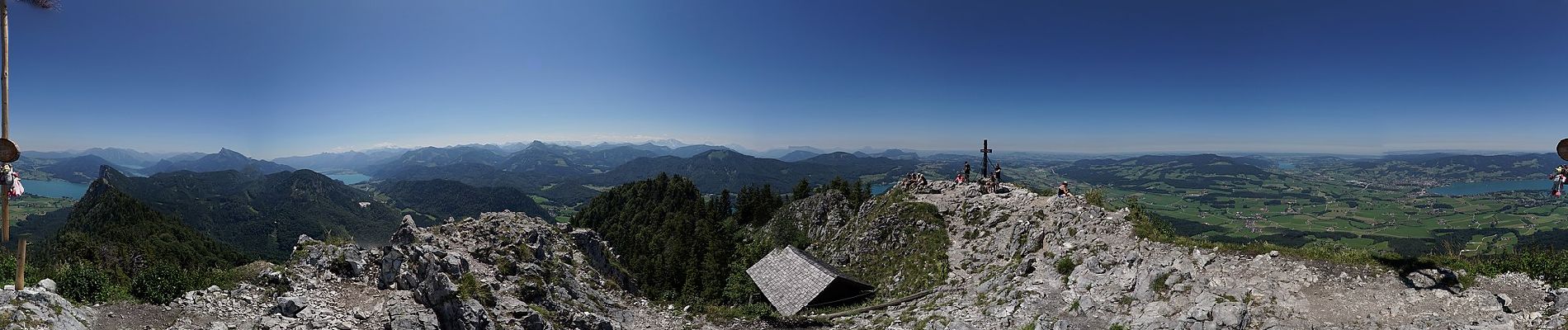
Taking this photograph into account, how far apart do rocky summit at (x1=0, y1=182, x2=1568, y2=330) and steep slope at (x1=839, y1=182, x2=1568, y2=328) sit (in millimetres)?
46

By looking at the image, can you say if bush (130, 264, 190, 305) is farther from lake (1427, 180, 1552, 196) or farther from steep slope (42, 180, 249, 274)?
lake (1427, 180, 1552, 196)

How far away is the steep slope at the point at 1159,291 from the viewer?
11500mm

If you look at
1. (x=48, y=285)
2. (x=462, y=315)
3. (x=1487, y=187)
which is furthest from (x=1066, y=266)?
(x=1487, y=187)

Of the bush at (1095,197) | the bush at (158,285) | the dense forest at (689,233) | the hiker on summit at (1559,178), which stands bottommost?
the dense forest at (689,233)

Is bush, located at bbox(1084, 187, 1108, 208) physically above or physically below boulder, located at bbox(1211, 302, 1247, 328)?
above

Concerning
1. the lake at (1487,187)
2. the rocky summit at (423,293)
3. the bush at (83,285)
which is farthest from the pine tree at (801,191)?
the lake at (1487,187)

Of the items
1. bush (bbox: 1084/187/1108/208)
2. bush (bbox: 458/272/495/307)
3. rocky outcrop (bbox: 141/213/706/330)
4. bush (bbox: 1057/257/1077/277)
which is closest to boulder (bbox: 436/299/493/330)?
rocky outcrop (bbox: 141/213/706/330)

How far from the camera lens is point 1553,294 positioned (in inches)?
424

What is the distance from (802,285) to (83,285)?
77.2ft

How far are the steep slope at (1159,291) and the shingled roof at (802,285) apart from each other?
3260 mm

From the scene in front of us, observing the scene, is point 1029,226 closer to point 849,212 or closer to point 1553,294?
point 1553,294

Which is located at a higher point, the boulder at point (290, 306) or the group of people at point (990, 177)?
the group of people at point (990, 177)

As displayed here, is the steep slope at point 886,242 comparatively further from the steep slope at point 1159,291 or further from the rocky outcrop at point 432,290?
the rocky outcrop at point 432,290

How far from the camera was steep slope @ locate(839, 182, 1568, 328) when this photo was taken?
1150 centimetres
